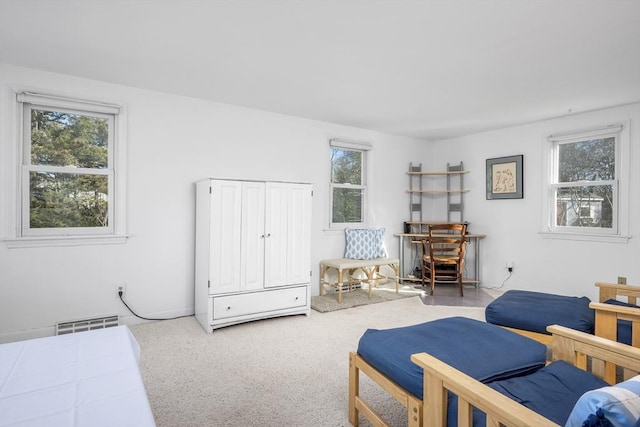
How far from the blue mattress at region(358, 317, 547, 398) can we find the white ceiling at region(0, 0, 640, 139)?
1.86 meters

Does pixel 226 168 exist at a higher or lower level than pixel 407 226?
higher

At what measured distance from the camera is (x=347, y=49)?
8.29 feet

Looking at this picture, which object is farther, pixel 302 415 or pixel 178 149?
pixel 178 149

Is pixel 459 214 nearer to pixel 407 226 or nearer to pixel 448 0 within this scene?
pixel 407 226

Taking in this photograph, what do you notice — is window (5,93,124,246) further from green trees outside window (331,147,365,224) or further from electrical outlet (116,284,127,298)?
green trees outside window (331,147,365,224)

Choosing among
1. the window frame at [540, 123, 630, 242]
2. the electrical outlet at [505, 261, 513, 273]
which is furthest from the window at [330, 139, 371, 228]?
the window frame at [540, 123, 630, 242]

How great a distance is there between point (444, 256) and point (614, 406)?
413 cm

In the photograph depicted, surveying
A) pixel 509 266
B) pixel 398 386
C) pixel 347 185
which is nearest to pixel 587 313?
pixel 398 386

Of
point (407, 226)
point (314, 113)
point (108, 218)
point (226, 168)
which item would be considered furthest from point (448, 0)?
point (407, 226)

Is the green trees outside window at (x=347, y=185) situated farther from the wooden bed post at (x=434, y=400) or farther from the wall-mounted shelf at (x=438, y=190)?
the wooden bed post at (x=434, y=400)

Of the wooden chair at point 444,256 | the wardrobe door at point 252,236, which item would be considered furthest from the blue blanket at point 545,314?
the wardrobe door at point 252,236

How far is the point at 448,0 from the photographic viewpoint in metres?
1.92

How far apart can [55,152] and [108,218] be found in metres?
0.73

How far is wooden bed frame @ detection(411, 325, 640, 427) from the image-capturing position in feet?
3.12
